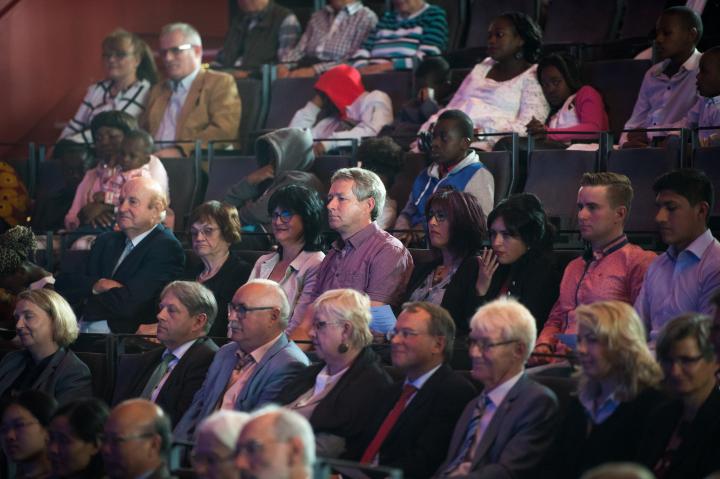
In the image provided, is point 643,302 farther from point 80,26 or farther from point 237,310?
point 80,26

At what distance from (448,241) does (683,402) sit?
4.85 feet

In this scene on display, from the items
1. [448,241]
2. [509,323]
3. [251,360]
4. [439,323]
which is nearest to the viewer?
[509,323]

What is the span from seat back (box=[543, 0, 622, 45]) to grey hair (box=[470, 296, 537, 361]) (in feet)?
10.6

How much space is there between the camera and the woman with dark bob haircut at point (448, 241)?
4238 mm

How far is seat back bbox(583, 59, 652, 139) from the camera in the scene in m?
5.53

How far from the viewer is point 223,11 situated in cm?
815

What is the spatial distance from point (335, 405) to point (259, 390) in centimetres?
39

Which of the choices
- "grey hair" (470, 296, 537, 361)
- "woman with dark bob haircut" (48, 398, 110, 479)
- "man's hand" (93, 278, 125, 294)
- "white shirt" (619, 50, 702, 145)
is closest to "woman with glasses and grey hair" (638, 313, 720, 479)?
"grey hair" (470, 296, 537, 361)

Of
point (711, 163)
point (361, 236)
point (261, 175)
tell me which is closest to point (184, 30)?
point (261, 175)

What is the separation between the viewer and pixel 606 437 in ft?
9.89

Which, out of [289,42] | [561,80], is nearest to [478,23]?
[289,42]

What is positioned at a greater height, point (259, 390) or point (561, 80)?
point (561, 80)

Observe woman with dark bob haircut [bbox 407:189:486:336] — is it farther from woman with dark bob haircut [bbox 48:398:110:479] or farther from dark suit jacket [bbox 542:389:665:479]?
woman with dark bob haircut [bbox 48:398:110:479]

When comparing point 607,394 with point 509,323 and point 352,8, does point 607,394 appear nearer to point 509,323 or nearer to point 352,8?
point 509,323
